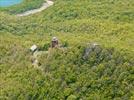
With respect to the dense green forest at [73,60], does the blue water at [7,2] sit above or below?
below

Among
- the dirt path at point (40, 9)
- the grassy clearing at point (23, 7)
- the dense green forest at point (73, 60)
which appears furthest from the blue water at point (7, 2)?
the dense green forest at point (73, 60)

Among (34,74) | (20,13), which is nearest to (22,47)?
(34,74)

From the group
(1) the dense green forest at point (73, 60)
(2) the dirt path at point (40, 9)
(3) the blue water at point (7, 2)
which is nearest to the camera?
(1) the dense green forest at point (73, 60)

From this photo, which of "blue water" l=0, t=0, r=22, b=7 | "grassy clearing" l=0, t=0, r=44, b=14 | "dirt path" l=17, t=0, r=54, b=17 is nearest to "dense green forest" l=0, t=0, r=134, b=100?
"dirt path" l=17, t=0, r=54, b=17

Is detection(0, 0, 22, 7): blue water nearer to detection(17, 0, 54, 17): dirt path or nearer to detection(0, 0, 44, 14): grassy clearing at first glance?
detection(0, 0, 44, 14): grassy clearing

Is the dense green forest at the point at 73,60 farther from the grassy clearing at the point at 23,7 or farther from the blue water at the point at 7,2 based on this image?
the blue water at the point at 7,2

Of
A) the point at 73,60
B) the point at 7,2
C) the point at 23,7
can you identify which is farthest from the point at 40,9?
the point at 73,60

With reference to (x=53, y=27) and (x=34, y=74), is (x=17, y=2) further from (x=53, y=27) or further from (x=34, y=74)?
(x=34, y=74)

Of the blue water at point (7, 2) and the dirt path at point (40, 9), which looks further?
the blue water at point (7, 2)
